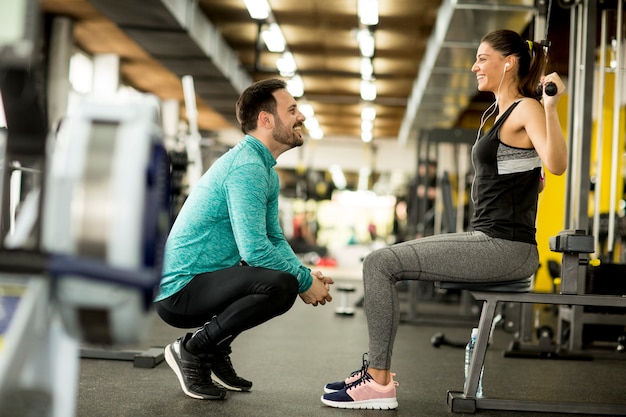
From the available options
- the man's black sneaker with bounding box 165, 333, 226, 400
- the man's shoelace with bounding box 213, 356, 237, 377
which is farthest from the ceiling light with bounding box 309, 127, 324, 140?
the man's black sneaker with bounding box 165, 333, 226, 400

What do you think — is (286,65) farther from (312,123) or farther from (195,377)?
(195,377)

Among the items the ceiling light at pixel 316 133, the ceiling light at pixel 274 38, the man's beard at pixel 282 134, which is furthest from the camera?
the ceiling light at pixel 316 133

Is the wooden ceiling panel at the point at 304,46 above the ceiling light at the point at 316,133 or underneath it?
above

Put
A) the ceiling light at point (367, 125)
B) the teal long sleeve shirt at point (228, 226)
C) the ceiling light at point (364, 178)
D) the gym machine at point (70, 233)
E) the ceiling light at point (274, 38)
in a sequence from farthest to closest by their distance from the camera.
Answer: the ceiling light at point (364, 178) < the ceiling light at point (367, 125) < the ceiling light at point (274, 38) < the teal long sleeve shirt at point (228, 226) < the gym machine at point (70, 233)

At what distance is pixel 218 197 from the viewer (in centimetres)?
238

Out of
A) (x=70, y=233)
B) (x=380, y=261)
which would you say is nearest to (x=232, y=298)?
(x=380, y=261)

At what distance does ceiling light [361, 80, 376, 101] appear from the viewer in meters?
12.3

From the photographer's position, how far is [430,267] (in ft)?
7.57

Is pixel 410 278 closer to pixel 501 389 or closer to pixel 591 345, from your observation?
pixel 501 389

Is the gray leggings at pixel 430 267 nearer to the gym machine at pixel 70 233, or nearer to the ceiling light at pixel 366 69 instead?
the gym machine at pixel 70 233

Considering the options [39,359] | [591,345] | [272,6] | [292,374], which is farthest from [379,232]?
[39,359]

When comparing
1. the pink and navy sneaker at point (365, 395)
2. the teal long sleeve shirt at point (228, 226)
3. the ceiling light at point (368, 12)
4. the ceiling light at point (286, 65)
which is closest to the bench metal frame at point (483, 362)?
the pink and navy sneaker at point (365, 395)

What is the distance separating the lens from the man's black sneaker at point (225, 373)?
2.54 meters

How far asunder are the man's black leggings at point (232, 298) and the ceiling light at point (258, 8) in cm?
625
